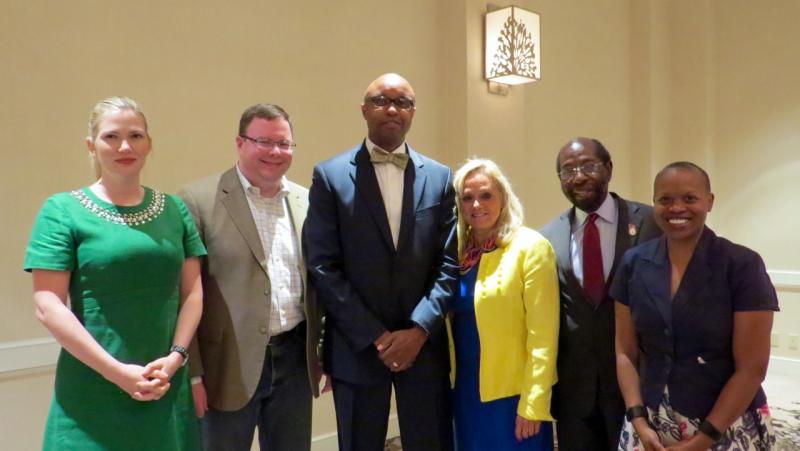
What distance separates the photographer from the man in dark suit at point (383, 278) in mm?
1937

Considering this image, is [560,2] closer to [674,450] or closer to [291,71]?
[291,71]

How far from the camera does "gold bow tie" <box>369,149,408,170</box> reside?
6.67ft

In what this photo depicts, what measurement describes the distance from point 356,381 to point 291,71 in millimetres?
1787

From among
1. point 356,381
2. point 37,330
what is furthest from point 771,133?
point 37,330

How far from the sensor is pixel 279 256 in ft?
6.81

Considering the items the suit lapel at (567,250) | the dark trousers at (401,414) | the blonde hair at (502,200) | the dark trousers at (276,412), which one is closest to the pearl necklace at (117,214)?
the dark trousers at (276,412)

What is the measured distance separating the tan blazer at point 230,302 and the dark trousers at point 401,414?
12.7 inches

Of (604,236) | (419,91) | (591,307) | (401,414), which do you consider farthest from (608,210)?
(419,91)

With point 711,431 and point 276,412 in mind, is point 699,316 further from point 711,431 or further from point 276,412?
point 276,412

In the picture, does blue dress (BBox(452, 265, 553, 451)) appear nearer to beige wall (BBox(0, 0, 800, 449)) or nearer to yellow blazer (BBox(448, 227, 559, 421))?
yellow blazer (BBox(448, 227, 559, 421))

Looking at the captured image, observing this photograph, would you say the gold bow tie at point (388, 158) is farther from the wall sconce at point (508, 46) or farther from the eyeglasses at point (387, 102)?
the wall sconce at point (508, 46)

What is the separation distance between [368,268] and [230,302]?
0.44m

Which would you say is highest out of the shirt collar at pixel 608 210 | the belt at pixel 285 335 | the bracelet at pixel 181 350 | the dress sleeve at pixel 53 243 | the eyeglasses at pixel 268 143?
the eyeglasses at pixel 268 143

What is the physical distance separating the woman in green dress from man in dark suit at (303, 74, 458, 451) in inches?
18.6
